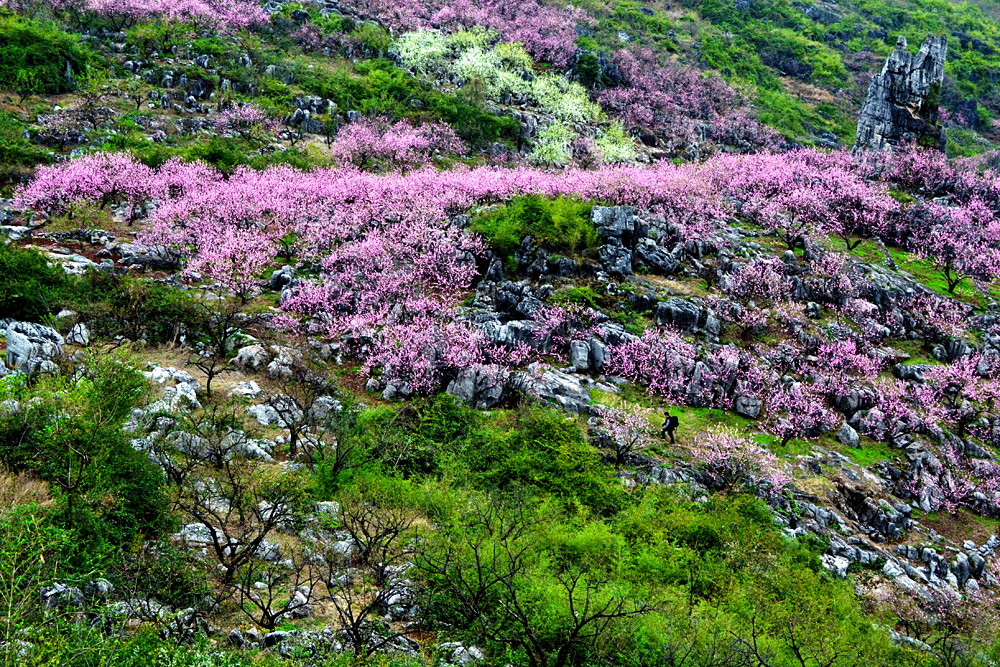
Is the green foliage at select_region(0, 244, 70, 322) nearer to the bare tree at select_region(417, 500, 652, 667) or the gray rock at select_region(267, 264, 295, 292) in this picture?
the gray rock at select_region(267, 264, 295, 292)

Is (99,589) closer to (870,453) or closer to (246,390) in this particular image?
(246,390)

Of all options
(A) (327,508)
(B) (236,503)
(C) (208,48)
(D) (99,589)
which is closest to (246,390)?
(A) (327,508)

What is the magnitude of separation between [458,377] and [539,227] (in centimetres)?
1107

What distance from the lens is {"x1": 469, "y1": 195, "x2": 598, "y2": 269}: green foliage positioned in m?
29.8

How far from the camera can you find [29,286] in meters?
19.0

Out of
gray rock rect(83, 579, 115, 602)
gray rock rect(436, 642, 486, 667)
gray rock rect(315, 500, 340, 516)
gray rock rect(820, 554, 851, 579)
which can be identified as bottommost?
gray rock rect(820, 554, 851, 579)

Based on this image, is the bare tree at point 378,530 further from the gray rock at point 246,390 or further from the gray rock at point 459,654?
the gray rock at point 246,390

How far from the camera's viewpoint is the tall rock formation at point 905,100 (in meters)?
53.3

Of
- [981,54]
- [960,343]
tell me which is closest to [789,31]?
[981,54]

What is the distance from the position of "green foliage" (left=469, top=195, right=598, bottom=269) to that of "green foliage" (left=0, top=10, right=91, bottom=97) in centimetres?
3558

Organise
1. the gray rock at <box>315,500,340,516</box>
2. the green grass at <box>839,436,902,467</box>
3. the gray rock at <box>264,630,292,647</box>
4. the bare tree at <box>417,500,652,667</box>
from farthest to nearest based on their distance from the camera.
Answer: the green grass at <box>839,436,902,467</box> → the gray rock at <box>315,500,340,516</box> → the bare tree at <box>417,500,652,667</box> → the gray rock at <box>264,630,292,647</box>

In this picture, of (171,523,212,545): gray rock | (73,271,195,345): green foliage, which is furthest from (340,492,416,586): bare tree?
(73,271,195,345): green foliage

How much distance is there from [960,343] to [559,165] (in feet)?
113

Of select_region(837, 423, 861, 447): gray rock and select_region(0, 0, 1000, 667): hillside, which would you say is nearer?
select_region(0, 0, 1000, 667): hillside
